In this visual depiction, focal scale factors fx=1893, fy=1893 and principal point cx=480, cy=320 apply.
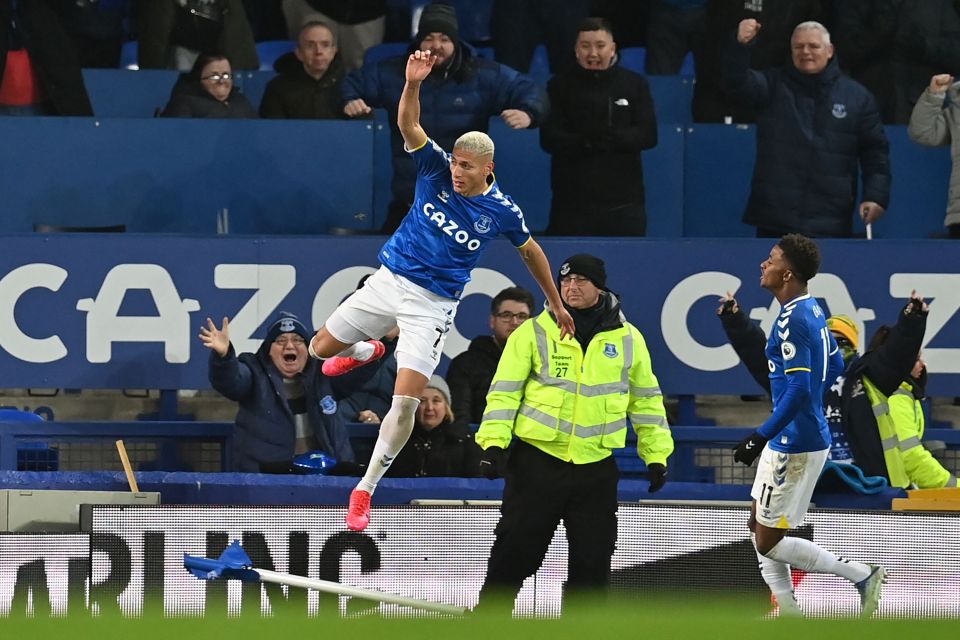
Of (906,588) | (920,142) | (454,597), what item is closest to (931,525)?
(906,588)

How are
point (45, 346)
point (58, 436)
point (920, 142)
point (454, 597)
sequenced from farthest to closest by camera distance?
point (920, 142)
point (45, 346)
point (58, 436)
point (454, 597)

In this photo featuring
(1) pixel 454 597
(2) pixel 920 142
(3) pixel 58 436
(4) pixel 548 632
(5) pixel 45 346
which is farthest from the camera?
(2) pixel 920 142

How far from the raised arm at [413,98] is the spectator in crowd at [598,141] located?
3.86 m

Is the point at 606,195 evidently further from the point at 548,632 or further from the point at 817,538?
the point at 548,632

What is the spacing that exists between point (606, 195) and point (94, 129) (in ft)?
12.0

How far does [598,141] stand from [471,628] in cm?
692

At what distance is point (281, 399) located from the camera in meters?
11.5

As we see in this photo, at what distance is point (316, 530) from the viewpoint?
10.1 meters

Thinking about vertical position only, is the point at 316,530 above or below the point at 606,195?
below

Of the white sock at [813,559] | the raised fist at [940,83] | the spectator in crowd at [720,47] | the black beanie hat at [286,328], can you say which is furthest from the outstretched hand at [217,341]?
the raised fist at [940,83]

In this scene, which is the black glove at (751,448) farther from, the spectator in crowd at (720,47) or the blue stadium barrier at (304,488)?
the spectator in crowd at (720,47)

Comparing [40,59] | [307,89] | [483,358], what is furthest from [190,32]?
[483,358]

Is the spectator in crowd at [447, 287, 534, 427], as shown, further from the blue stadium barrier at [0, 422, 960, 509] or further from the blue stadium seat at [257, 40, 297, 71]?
the blue stadium seat at [257, 40, 297, 71]

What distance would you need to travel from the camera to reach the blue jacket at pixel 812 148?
13.3 meters
